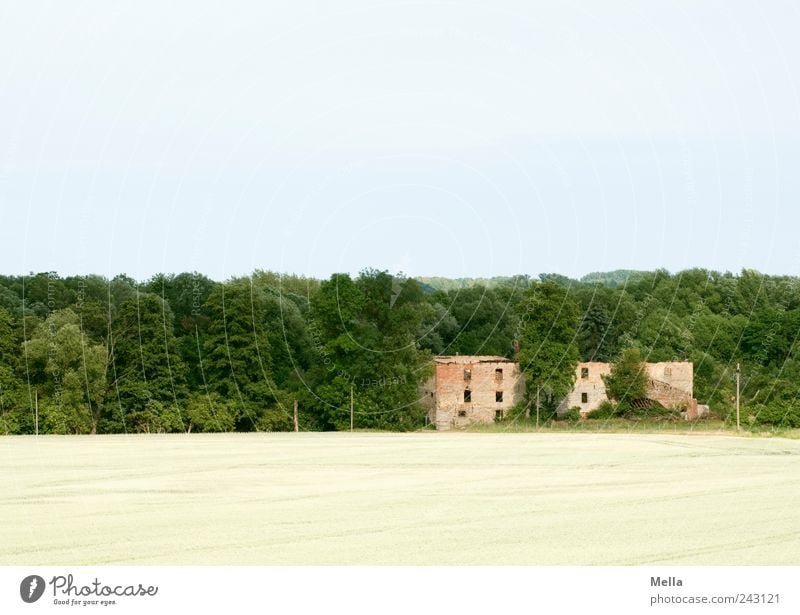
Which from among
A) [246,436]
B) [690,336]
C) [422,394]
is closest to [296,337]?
[422,394]

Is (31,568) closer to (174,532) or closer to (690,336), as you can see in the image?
(174,532)

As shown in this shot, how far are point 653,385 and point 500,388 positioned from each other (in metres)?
10.1

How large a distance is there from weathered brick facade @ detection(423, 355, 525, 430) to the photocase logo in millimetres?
64825

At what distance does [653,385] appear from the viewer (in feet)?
276

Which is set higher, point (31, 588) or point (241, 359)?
point (241, 359)

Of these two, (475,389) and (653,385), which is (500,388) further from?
(653,385)

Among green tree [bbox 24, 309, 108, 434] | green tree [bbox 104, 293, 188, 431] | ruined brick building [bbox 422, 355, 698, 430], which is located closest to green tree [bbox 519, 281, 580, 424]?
ruined brick building [bbox 422, 355, 698, 430]

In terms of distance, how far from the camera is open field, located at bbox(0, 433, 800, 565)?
23.1 m

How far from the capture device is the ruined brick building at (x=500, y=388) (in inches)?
3292

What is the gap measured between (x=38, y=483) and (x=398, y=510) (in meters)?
13.1

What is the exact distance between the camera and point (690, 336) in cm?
9106

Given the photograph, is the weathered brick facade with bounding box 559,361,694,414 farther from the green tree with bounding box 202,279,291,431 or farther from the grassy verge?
the green tree with bounding box 202,279,291,431

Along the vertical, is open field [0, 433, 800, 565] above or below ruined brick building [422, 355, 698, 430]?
below

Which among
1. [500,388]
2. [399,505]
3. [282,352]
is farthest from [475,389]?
[399,505]
